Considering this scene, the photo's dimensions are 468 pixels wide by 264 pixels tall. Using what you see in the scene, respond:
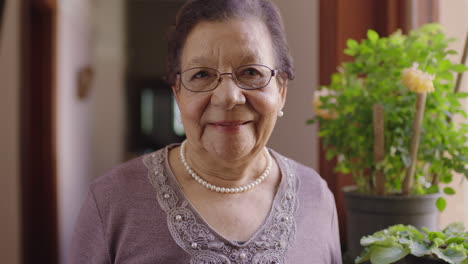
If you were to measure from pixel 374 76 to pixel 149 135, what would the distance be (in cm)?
593

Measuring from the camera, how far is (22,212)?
2.68 metres

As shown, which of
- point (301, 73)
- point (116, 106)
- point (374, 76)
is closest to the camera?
point (374, 76)

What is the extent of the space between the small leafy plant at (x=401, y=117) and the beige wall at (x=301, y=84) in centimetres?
56

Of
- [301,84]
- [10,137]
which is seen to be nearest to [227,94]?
[301,84]

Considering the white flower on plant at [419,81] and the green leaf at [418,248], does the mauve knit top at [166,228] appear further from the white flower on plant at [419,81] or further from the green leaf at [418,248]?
the white flower on plant at [419,81]

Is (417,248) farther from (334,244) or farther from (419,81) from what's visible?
(419,81)

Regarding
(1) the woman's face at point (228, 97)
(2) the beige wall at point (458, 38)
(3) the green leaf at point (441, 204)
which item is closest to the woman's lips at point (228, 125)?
(1) the woman's face at point (228, 97)

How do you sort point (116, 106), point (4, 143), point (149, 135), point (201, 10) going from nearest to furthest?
point (201, 10), point (4, 143), point (116, 106), point (149, 135)

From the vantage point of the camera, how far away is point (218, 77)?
0.91 m

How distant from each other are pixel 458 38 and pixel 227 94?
834 mm

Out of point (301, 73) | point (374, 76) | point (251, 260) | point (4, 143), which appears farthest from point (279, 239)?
point (4, 143)

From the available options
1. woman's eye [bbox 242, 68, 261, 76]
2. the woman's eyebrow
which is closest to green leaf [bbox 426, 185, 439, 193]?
woman's eye [bbox 242, 68, 261, 76]

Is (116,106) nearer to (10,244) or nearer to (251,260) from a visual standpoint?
(10,244)

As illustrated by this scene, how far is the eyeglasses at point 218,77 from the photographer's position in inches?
35.9
